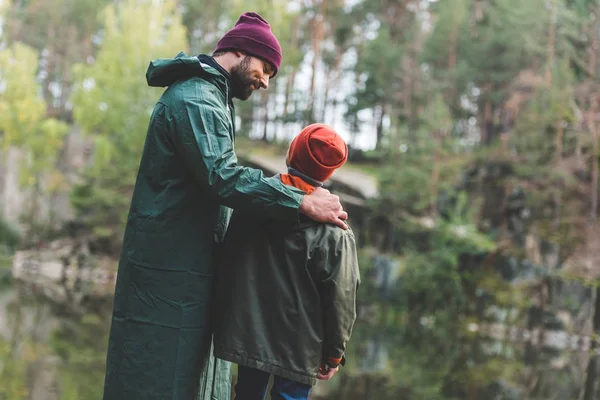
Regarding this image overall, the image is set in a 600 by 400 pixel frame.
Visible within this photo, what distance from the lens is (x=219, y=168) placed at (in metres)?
2.20

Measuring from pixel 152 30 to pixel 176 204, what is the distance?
64.4 feet

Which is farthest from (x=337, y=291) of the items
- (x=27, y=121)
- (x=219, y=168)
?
(x=27, y=121)

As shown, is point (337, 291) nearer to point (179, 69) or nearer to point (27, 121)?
point (179, 69)

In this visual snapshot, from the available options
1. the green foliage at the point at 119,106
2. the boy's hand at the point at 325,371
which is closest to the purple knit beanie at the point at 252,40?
the boy's hand at the point at 325,371

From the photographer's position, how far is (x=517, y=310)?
16.0 meters

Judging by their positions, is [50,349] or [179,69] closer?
[179,69]

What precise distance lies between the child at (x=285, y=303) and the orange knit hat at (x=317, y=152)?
198 mm

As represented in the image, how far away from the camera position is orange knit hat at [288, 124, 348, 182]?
238 centimetres

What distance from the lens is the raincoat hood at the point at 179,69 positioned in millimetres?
2322

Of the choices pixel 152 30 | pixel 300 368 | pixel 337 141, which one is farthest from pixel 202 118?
pixel 152 30

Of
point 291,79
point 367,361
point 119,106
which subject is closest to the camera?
point 367,361

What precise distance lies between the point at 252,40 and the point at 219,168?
1.65 feet

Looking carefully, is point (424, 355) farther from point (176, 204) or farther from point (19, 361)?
point (176, 204)

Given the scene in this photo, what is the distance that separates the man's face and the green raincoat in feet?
0.45
